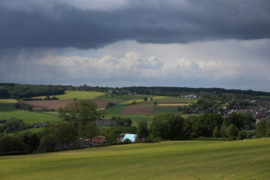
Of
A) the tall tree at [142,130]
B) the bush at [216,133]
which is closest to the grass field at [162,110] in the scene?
the bush at [216,133]

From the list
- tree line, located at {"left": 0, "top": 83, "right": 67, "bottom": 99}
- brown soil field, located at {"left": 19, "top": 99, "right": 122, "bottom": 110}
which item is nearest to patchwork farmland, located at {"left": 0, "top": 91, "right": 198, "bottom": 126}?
brown soil field, located at {"left": 19, "top": 99, "right": 122, "bottom": 110}

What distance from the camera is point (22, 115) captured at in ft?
321

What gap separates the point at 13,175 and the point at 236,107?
13640cm

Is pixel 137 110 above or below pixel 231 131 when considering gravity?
above

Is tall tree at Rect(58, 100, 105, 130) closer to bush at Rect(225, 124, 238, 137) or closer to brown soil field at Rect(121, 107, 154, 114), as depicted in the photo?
bush at Rect(225, 124, 238, 137)

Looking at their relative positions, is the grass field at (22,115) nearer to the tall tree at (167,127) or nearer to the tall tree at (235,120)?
the tall tree at (167,127)

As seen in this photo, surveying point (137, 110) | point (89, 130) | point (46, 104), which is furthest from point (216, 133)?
point (46, 104)

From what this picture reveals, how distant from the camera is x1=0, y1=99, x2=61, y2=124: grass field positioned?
9231cm

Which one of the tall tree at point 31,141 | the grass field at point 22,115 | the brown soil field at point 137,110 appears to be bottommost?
the tall tree at point 31,141

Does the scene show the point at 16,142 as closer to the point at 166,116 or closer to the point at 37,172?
the point at 37,172

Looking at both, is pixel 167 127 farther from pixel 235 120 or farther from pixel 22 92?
pixel 22 92

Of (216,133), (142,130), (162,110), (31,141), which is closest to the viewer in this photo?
(31,141)

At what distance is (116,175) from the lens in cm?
1883

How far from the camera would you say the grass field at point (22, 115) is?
92312 millimetres
